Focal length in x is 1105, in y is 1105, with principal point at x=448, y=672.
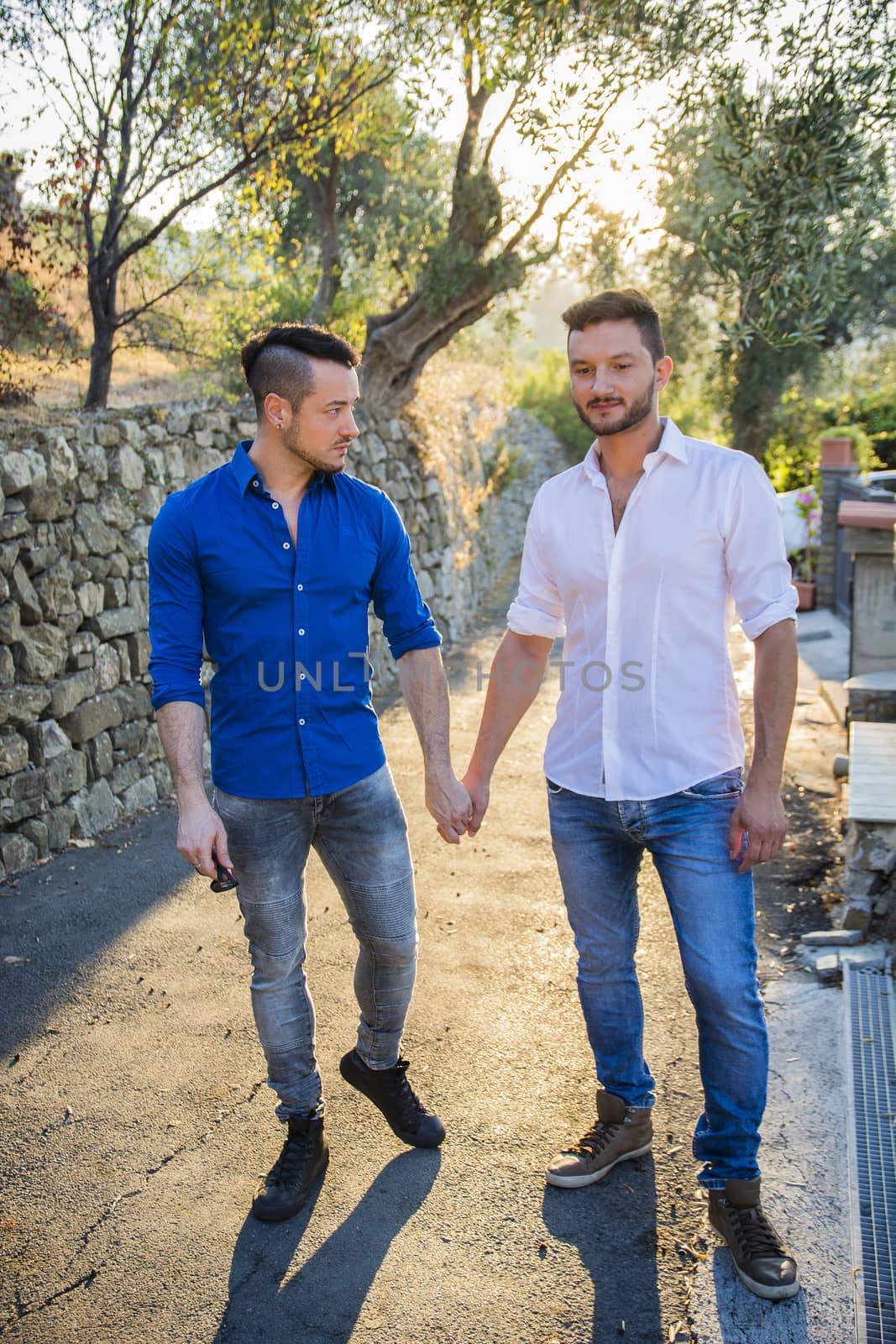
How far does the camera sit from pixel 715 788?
2.74 metres

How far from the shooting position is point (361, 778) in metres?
2.99

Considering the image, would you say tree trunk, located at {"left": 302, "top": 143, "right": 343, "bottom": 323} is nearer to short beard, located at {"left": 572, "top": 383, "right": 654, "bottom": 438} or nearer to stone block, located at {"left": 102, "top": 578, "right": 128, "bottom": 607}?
stone block, located at {"left": 102, "top": 578, "right": 128, "bottom": 607}

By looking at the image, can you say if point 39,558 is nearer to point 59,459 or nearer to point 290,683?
point 59,459

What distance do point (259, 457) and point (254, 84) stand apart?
6.22 metres

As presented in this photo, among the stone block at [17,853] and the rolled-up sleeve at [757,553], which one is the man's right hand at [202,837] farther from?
the stone block at [17,853]

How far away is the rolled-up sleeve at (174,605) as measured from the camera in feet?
9.27

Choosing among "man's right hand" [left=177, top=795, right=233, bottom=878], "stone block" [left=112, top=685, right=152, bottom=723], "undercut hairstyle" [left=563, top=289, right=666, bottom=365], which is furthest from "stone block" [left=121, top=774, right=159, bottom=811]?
"undercut hairstyle" [left=563, top=289, right=666, bottom=365]

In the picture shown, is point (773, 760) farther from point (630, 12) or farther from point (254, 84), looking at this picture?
point (254, 84)

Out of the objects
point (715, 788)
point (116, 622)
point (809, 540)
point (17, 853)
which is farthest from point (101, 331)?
point (809, 540)

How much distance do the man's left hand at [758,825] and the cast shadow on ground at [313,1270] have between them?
136 centimetres

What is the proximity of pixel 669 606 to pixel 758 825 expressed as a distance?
58 cm

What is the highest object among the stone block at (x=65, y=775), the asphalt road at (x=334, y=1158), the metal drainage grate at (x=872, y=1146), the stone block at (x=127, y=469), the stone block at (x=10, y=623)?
the stone block at (x=127, y=469)

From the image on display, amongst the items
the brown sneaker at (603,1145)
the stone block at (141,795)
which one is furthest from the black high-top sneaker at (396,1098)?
the stone block at (141,795)

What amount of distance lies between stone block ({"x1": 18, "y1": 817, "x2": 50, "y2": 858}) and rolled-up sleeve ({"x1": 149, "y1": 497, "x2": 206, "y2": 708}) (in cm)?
341
